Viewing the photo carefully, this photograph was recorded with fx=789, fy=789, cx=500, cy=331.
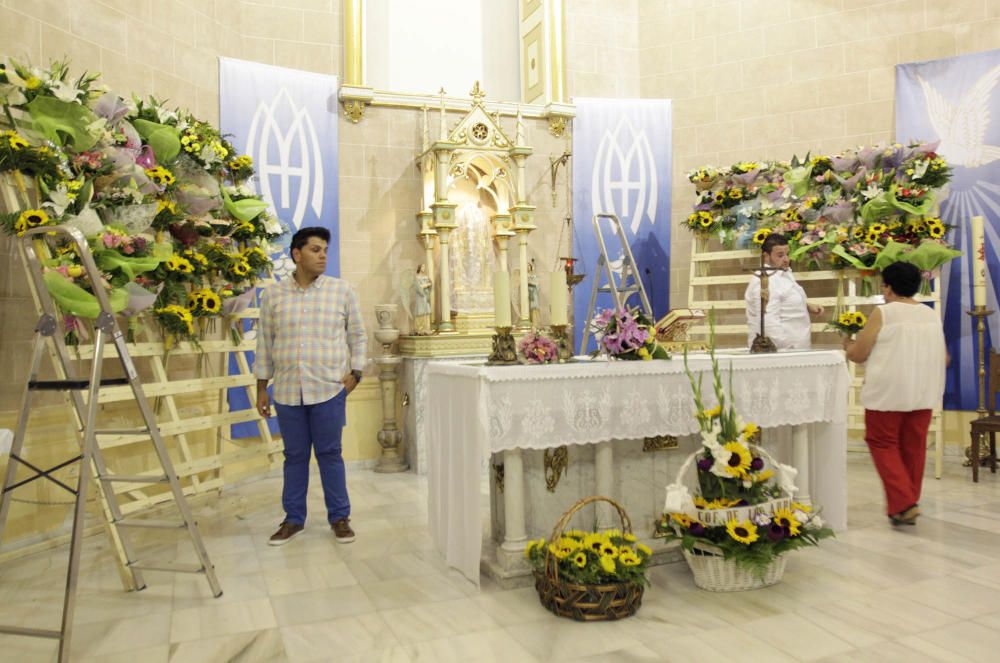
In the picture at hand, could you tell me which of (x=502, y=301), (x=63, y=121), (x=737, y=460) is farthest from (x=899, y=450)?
(x=63, y=121)

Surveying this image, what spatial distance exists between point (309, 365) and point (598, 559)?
2080mm

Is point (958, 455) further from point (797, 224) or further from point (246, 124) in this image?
point (246, 124)

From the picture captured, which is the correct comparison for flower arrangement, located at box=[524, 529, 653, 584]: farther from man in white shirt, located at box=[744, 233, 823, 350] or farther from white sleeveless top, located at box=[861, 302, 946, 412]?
A: man in white shirt, located at box=[744, 233, 823, 350]

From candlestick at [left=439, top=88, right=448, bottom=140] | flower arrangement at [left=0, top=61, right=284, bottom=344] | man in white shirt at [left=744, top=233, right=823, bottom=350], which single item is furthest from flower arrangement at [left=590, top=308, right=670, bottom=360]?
candlestick at [left=439, top=88, right=448, bottom=140]

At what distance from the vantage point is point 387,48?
8.45 meters

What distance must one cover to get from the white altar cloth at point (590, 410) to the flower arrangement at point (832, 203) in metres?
2.69

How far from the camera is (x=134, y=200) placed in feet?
15.6

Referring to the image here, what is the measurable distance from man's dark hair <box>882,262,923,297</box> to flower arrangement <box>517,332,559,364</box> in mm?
2170

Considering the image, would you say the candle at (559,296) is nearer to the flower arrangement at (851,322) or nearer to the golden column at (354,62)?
the flower arrangement at (851,322)

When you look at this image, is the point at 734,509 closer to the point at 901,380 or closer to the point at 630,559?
the point at 630,559

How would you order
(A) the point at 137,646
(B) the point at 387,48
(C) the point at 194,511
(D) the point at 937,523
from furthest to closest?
(B) the point at 387,48, (C) the point at 194,511, (D) the point at 937,523, (A) the point at 137,646

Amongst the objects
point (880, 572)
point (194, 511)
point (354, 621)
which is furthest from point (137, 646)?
point (880, 572)

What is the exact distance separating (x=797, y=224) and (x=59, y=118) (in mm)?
5938

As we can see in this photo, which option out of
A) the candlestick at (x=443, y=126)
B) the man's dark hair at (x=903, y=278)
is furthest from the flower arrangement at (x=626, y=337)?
the candlestick at (x=443, y=126)
